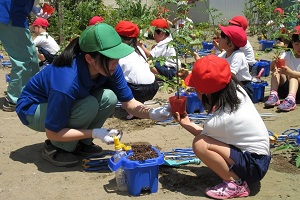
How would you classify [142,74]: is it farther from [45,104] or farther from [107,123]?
[45,104]

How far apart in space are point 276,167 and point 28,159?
6.11 feet

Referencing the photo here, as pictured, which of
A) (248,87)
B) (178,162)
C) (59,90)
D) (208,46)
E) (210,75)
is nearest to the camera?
(210,75)

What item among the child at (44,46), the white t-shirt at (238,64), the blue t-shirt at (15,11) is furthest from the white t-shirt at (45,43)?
the white t-shirt at (238,64)

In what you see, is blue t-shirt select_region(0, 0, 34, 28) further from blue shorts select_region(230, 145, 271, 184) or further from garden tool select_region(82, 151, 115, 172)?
blue shorts select_region(230, 145, 271, 184)

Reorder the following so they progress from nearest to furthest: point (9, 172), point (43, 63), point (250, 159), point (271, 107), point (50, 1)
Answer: point (250, 159)
point (9, 172)
point (271, 107)
point (43, 63)
point (50, 1)

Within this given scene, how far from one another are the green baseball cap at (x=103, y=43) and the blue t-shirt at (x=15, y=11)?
1968 mm

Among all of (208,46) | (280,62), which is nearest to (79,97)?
(280,62)

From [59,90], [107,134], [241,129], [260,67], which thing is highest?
[59,90]

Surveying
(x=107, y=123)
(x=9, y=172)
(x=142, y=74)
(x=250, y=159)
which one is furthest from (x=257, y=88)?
(x=9, y=172)

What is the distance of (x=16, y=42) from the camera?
469cm

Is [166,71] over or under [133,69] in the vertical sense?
under

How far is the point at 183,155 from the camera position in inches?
133

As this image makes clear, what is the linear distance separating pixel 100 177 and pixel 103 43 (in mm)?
929

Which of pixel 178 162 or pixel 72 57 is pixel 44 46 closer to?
pixel 72 57
